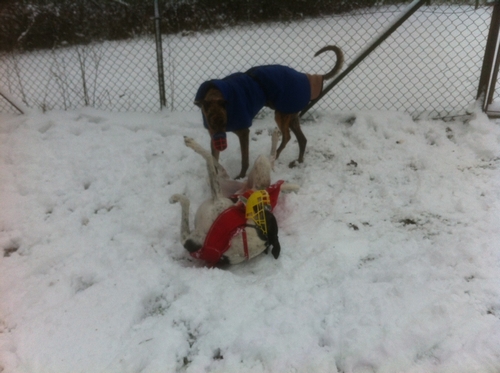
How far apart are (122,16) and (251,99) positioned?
20.2 feet

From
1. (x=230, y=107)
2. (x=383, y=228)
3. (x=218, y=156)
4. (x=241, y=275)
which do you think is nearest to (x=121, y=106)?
(x=218, y=156)

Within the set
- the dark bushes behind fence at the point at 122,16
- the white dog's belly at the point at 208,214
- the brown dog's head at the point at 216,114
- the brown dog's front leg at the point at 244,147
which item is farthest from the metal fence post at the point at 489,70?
the dark bushes behind fence at the point at 122,16

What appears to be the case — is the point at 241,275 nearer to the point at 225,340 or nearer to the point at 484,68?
the point at 225,340

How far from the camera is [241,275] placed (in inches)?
98.0

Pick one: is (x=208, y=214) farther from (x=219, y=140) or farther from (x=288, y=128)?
(x=288, y=128)

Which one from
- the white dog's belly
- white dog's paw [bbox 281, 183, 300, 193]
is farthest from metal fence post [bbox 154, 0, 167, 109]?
the white dog's belly

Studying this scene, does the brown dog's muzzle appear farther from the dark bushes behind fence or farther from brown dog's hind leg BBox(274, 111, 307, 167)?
the dark bushes behind fence

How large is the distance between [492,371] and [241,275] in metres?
1.43

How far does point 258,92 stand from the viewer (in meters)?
3.27

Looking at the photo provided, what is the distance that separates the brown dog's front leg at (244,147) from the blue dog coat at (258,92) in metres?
0.17

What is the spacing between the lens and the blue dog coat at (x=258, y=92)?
10.1 ft

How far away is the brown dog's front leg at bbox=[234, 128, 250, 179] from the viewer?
11.2ft

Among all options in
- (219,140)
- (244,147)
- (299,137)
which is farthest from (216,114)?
(299,137)

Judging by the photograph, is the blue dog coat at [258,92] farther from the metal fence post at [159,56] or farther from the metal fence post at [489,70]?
the metal fence post at [489,70]
